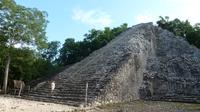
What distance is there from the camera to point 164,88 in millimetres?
23688

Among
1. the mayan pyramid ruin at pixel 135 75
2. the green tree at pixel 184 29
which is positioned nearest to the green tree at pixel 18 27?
the mayan pyramid ruin at pixel 135 75

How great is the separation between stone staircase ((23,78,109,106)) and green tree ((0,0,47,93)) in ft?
10.5

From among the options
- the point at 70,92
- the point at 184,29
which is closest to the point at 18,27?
the point at 70,92

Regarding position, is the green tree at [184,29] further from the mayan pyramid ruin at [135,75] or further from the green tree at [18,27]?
the green tree at [18,27]

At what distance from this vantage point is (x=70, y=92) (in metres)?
22.3

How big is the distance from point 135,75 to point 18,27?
838 cm

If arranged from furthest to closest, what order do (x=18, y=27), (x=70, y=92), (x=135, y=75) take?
(x=18, y=27) → (x=135, y=75) → (x=70, y=92)

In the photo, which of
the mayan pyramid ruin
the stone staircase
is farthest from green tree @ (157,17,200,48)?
the stone staircase

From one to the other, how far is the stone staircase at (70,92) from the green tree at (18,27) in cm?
322

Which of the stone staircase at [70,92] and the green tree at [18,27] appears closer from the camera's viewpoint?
the stone staircase at [70,92]

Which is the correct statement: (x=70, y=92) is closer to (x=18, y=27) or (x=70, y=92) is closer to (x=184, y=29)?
(x=18, y=27)

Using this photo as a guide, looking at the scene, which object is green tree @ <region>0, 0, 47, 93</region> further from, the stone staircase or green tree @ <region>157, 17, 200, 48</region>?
green tree @ <region>157, 17, 200, 48</region>

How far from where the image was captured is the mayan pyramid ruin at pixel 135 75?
846 inches

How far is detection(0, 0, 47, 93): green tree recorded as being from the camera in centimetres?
2608
